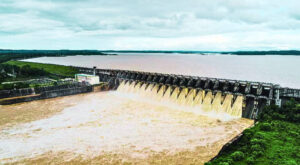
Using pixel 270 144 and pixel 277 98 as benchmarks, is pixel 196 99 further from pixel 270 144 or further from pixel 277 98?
pixel 270 144

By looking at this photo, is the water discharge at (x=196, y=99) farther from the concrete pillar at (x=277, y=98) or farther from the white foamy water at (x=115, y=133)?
the concrete pillar at (x=277, y=98)

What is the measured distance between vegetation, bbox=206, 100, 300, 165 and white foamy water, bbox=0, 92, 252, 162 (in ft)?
12.8

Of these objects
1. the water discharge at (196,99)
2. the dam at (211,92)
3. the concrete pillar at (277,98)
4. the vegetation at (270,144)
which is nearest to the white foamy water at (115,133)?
the water discharge at (196,99)

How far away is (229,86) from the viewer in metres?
29.8

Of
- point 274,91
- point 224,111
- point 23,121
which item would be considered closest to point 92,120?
point 23,121

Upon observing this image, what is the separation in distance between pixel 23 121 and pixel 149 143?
55.1 feet

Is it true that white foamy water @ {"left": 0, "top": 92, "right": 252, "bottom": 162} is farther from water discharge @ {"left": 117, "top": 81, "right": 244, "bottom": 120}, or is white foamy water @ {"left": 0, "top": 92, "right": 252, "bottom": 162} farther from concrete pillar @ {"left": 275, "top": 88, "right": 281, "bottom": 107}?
concrete pillar @ {"left": 275, "top": 88, "right": 281, "bottom": 107}

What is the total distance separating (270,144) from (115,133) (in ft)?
46.1

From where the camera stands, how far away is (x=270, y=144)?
14.6 metres

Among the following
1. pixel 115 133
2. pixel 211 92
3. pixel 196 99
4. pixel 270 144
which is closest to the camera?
pixel 270 144

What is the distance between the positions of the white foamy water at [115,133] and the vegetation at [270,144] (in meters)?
3.91

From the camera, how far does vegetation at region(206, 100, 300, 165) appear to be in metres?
12.6

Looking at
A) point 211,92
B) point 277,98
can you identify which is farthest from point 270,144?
point 211,92

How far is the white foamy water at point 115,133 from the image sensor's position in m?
18.6
